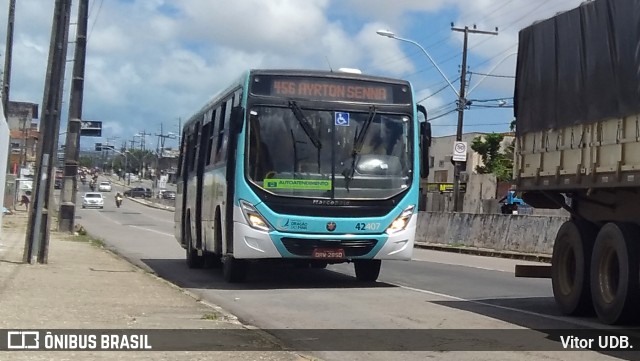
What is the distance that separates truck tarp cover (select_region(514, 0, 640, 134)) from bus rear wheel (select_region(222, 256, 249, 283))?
5.31 metres

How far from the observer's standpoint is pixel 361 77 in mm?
14648

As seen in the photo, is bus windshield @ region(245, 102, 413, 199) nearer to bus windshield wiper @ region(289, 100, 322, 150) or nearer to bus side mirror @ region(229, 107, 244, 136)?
bus windshield wiper @ region(289, 100, 322, 150)

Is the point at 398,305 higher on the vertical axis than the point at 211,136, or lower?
lower

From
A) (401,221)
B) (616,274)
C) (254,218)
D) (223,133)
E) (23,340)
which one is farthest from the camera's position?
(223,133)

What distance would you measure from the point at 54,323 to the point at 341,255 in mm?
5372

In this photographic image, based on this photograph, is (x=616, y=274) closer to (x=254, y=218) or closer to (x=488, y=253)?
(x=254, y=218)

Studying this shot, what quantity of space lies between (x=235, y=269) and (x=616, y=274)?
706 cm

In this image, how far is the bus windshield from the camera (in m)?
13.9

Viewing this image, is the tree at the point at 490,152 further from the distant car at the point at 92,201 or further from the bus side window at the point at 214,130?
the bus side window at the point at 214,130

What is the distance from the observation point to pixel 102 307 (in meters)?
11.3

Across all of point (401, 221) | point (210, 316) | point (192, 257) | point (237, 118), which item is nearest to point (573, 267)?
point (401, 221)

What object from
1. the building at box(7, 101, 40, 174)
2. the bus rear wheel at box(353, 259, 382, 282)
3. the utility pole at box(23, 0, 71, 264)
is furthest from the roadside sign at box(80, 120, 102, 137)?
the building at box(7, 101, 40, 174)

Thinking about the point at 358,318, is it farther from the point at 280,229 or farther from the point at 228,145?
the point at 228,145

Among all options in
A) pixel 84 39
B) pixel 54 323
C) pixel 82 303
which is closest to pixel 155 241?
pixel 84 39
